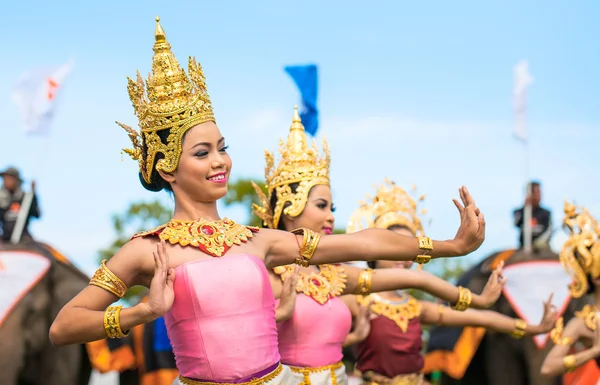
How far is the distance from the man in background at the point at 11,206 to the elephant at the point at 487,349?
3.94 metres

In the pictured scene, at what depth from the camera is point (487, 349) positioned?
933cm

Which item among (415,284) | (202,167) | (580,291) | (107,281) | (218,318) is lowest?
(580,291)

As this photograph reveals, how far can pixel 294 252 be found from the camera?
370 cm

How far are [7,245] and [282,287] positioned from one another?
4484mm

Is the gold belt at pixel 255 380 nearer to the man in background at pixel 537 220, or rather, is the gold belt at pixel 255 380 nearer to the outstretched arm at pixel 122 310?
the outstretched arm at pixel 122 310

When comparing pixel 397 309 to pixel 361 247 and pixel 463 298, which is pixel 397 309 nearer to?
pixel 463 298

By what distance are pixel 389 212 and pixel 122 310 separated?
3425 millimetres

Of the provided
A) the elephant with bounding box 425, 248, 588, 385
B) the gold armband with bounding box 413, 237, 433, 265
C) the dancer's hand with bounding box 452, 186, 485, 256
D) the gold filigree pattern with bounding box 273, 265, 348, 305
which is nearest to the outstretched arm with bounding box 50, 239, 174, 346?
the gold armband with bounding box 413, 237, 433, 265

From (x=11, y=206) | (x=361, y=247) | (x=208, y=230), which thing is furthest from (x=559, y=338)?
(x=11, y=206)

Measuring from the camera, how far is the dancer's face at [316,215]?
5.29 metres

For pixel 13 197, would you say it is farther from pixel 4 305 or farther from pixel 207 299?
pixel 207 299

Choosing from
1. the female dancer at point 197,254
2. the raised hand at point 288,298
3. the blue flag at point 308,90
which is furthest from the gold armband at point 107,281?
the blue flag at point 308,90

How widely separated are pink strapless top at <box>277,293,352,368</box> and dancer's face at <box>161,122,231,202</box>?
1465 millimetres

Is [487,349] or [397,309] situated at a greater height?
[397,309]
